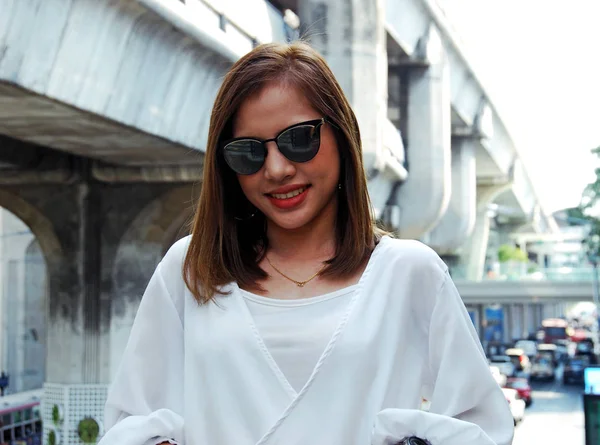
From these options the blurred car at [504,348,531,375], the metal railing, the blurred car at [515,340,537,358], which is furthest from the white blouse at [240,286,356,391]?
the blurred car at [515,340,537,358]

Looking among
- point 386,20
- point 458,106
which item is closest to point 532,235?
point 458,106

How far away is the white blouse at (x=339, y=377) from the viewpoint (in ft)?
8.14

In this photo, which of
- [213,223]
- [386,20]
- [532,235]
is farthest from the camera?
[532,235]

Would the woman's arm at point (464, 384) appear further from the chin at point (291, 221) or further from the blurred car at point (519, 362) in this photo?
the blurred car at point (519, 362)

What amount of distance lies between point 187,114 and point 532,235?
73.3 meters

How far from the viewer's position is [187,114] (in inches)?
618

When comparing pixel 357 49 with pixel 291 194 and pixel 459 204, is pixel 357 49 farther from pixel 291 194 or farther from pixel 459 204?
pixel 459 204

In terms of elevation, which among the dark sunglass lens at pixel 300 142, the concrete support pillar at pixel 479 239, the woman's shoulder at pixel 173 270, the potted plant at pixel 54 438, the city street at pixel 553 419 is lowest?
the city street at pixel 553 419

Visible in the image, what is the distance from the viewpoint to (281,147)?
2.62 meters

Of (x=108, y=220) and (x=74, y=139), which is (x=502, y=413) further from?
(x=108, y=220)

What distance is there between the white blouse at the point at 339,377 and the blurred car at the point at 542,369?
50748 mm

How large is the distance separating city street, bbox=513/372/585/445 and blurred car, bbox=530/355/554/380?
290cm

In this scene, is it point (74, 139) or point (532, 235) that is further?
point (532, 235)

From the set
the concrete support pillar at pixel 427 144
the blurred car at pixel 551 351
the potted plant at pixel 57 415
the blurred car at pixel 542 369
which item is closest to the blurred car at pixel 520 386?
the concrete support pillar at pixel 427 144
